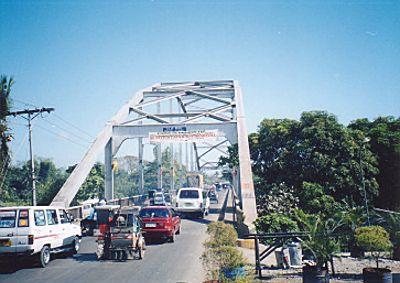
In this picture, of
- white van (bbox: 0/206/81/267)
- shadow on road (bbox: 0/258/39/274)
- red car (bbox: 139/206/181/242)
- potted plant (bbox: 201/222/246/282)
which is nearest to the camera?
potted plant (bbox: 201/222/246/282)

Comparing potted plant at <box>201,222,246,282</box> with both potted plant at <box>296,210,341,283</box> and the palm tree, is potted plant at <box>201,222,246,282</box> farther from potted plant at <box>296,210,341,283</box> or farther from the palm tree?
the palm tree

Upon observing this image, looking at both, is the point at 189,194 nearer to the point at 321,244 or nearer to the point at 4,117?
the point at 4,117

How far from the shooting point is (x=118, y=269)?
10.3 m

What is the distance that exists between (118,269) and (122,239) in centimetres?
143

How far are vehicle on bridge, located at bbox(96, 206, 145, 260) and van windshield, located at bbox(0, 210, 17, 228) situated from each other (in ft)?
9.15

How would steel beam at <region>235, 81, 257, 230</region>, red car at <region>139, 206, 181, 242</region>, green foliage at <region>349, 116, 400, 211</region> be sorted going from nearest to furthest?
red car at <region>139, 206, 181, 242</region>, steel beam at <region>235, 81, 257, 230</region>, green foliage at <region>349, 116, 400, 211</region>

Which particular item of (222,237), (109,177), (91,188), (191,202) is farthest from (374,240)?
(91,188)

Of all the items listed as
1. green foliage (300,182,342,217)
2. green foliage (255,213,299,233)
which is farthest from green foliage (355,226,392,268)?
green foliage (300,182,342,217)

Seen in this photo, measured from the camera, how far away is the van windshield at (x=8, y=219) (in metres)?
10.4

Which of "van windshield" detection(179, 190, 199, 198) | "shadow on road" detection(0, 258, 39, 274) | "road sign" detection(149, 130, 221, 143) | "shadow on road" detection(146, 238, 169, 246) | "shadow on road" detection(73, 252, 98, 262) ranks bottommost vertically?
"shadow on road" detection(146, 238, 169, 246)

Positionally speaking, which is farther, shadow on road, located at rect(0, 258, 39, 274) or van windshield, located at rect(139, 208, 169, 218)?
van windshield, located at rect(139, 208, 169, 218)

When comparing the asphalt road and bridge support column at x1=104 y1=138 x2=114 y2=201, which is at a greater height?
bridge support column at x1=104 y1=138 x2=114 y2=201

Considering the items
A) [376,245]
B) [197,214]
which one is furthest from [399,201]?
[376,245]

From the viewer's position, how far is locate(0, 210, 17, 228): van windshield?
1038cm
